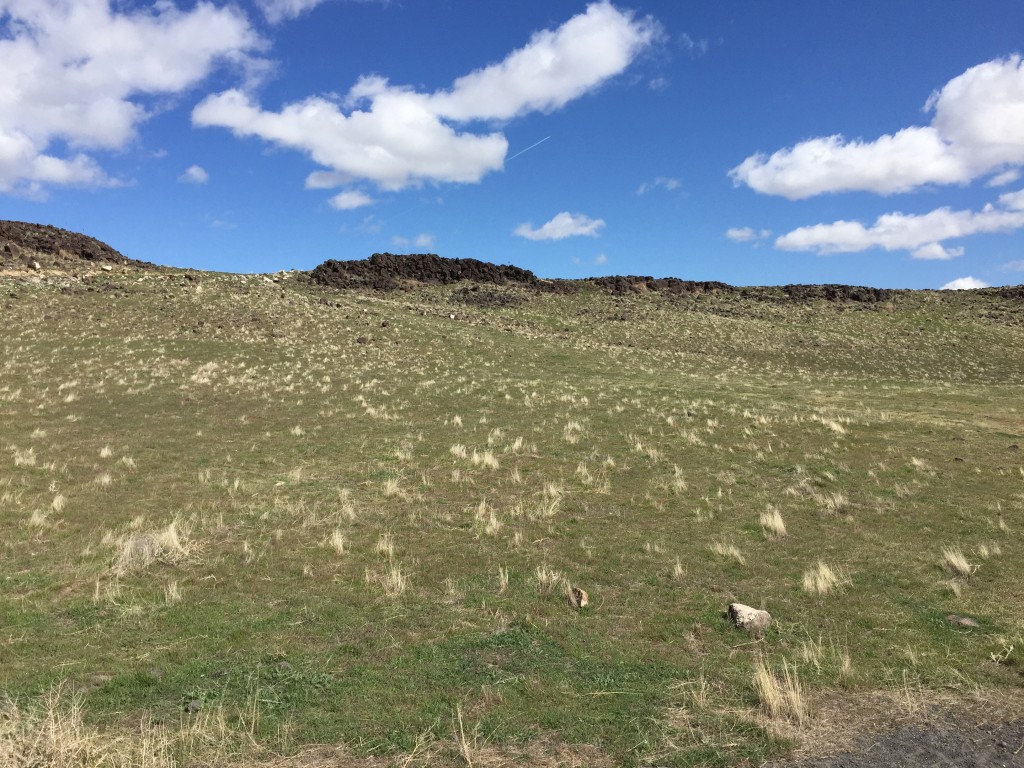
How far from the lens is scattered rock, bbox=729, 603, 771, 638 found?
8.09 m

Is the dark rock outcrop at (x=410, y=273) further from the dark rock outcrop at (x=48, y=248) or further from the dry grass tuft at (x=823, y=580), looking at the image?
the dry grass tuft at (x=823, y=580)

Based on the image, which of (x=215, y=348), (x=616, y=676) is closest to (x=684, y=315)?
(x=215, y=348)

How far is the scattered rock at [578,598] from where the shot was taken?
8.92 metres

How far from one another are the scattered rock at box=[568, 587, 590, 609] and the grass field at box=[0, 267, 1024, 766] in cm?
16

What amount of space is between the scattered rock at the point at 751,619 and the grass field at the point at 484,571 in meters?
0.17

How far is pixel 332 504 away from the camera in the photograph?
14109 mm

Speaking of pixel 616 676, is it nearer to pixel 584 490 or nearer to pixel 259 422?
pixel 584 490

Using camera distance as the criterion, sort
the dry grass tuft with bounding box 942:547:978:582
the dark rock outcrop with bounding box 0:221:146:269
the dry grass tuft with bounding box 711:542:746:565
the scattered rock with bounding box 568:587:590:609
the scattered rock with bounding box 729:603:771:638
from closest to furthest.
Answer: the scattered rock with bounding box 729:603:771:638, the scattered rock with bounding box 568:587:590:609, the dry grass tuft with bounding box 942:547:978:582, the dry grass tuft with bounding box 711:542:746:565, the dark rock outcrop with bounding box 0:221:146:269

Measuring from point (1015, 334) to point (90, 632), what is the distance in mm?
83006

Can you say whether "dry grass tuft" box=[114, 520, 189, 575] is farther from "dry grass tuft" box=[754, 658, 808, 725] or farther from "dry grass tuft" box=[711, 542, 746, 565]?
"dry grass tuft" box=[711, 542, 746, 565]

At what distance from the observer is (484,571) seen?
10320 mm

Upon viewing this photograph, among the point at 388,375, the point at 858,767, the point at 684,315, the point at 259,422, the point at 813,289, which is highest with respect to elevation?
the point at 813,289

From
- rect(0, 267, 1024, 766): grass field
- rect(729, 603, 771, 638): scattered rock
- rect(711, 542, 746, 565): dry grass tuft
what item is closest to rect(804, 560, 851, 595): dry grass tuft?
rect(0, 267, 1024, 766): grass field

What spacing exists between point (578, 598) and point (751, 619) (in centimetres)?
252
